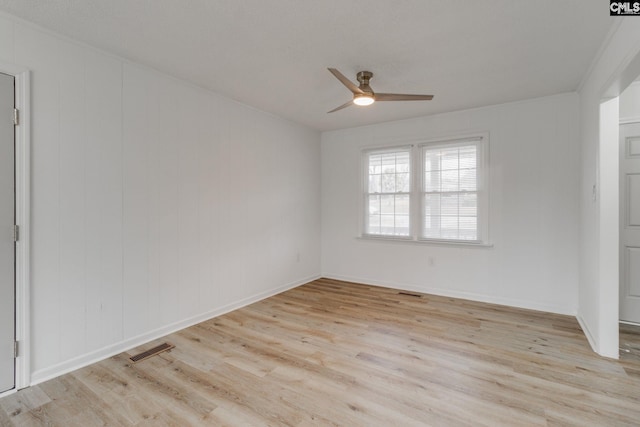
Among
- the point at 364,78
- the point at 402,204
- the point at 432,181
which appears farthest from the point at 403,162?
the point at 364,78

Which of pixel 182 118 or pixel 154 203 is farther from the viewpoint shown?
pixel 182 118

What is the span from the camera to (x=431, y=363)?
266 centimetres

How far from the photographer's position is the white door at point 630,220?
341 cm

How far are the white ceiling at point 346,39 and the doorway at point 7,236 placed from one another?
68cm

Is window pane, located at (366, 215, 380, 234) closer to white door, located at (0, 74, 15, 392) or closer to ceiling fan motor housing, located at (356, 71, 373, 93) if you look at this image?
ceiling fan motor housing, located at (356, 71, 373, 93)

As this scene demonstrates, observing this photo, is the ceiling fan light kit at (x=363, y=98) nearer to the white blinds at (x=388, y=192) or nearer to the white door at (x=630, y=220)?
the white blinds at (x=388, y=192)

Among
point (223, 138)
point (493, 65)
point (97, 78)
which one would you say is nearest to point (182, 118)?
point (223, 138)

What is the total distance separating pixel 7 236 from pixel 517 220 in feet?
17.1

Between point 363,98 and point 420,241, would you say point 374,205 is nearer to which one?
point 420,241

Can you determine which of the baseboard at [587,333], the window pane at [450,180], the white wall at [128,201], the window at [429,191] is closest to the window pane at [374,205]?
the window at [429,191]

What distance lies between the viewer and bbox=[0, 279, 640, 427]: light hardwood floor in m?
2.00

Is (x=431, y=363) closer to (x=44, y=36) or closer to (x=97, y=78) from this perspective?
(x=97, y=78)

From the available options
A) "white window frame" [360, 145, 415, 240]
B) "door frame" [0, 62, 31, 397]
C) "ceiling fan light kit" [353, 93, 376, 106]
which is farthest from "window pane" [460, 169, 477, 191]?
"door frame" [0, 62, 31, 397]

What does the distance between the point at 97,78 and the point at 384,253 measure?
4284mm
